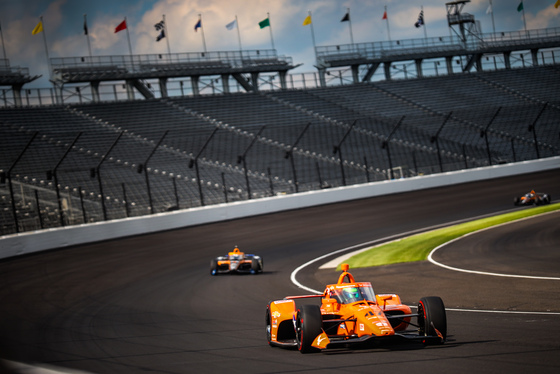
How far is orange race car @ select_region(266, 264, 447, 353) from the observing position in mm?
8555

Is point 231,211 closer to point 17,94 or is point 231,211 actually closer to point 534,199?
point 534,199

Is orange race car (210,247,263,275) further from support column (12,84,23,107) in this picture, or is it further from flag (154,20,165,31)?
flag (154,20,165,31)

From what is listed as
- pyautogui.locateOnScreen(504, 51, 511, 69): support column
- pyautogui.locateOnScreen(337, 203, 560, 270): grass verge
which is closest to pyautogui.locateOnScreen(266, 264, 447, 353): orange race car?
pyautogui.locateOnScreen(337, 203, 560, 270): grass verge

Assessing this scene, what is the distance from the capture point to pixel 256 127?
49500mm

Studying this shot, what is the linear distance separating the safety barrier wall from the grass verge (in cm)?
1211

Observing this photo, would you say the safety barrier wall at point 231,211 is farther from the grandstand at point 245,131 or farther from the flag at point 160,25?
the flag at point 160,25

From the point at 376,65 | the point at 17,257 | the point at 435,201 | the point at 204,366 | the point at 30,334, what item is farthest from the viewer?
the point at 376,65

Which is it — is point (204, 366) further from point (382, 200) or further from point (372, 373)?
point (382, 200)

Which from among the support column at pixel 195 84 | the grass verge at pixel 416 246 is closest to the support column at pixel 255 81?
the support column at pixel 195 84

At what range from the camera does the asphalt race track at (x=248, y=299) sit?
8.07 metres

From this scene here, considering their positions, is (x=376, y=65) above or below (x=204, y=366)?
above

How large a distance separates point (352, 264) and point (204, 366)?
12.1 meters

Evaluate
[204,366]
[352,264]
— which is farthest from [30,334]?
[352,264]

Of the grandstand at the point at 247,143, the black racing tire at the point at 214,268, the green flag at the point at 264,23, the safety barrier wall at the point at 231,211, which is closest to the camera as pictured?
the black racing tire at the point at 214,268
